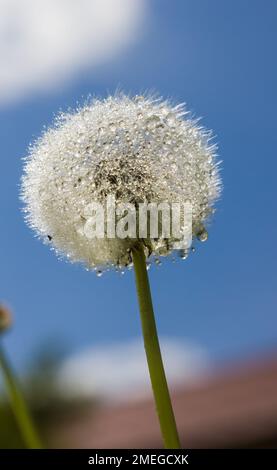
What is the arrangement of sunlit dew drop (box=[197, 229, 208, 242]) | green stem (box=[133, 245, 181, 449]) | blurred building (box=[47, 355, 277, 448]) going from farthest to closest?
blurred building (box=[47, 355, 277, 448]), sunlit dew drop (box=[197, 229, 208, 242]), green stem (box=[133, 245, 181, 449])

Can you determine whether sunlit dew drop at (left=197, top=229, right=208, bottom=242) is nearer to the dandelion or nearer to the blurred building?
the dandelion

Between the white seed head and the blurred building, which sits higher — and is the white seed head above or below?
below

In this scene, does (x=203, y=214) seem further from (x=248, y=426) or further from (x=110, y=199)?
(x=248, y=426)

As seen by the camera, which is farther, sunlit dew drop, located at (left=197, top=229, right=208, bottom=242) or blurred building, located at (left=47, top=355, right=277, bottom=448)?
blurred building, located at (left=47, top=355, right=277, bottom=448)

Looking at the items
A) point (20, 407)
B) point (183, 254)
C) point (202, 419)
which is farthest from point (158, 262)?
point (202, 419)

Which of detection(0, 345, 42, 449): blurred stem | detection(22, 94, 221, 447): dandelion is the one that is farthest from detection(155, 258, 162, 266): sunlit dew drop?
detection(0, 345, 42, 449): blurred stem

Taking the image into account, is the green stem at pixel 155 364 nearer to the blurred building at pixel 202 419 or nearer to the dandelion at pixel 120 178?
the dandelion at pixel 120 178

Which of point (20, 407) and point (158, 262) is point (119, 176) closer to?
point (158, 262)

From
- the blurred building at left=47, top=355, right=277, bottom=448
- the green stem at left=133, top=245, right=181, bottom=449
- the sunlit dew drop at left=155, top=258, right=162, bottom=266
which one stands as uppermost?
the blurred building at left=47, top=355, right=277, bottom=448
